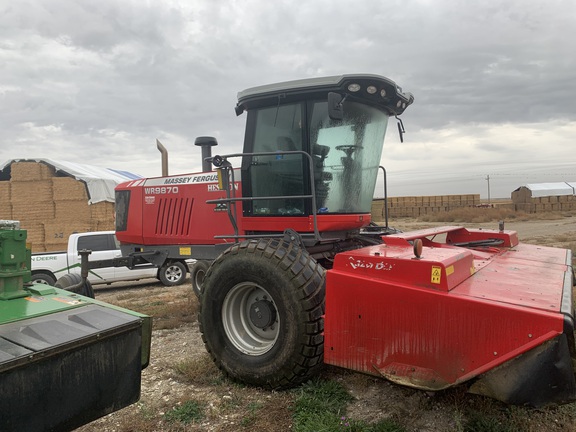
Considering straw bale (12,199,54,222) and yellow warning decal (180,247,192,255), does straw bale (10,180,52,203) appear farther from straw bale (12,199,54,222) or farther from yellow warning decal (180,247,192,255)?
yellow warning decal (180,247,192,255)

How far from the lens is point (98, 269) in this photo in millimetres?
10023

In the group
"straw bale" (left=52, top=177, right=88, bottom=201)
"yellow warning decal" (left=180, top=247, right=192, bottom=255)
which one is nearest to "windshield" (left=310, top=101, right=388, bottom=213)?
"yellow warning decal" (left=180, top=247, right=192, bottom=255)

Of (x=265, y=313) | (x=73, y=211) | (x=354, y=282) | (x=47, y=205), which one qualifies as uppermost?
(x=47, y=205)

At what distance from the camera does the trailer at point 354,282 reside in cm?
246

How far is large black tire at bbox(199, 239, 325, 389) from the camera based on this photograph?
340cm

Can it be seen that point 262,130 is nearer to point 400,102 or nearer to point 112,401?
point 400,102

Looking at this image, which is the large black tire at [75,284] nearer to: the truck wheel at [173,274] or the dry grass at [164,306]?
the dry grass at [164,306]

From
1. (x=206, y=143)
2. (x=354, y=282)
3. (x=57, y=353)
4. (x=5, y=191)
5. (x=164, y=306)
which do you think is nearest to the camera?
(x=57, y=353)

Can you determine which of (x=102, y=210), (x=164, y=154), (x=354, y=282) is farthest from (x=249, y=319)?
(x=102, y=210)

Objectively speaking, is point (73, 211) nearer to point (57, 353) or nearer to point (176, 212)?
point (176, 212)

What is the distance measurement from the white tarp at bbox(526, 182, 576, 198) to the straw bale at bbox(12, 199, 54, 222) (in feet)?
131

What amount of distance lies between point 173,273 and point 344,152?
730cm

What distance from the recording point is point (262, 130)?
4.53 m

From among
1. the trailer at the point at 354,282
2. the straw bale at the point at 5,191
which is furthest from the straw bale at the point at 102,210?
the trailer at the point at 354,282
